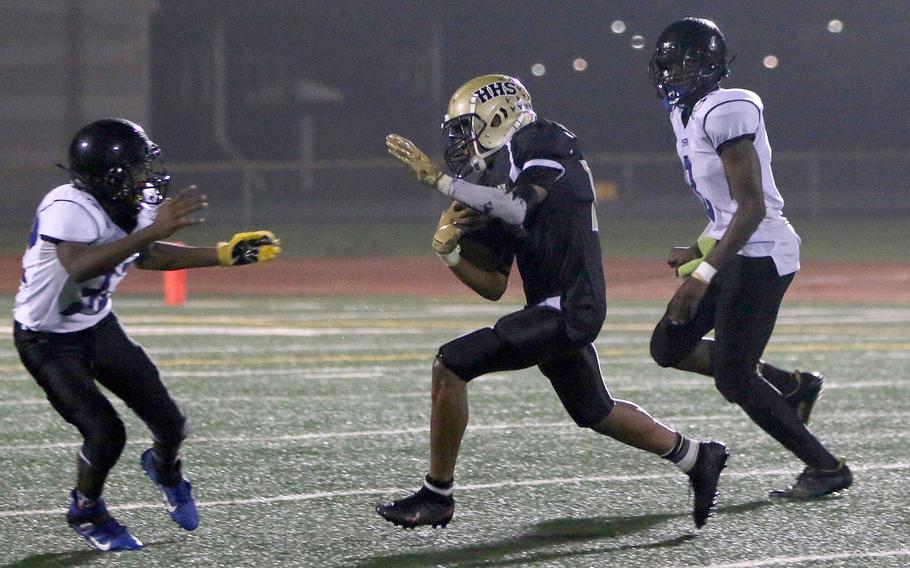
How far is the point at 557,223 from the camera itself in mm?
4637

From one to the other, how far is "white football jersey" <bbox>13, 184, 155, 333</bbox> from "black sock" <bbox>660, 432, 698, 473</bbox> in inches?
71.7

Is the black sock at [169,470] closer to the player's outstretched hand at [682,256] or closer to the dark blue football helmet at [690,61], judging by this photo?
the player's outstretched hand at [682,256]

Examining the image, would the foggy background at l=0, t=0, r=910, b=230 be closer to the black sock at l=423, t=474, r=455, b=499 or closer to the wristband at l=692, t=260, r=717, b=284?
the wristband at l=692, t=260, r=717, b=284

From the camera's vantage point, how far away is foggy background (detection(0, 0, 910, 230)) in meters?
29.8

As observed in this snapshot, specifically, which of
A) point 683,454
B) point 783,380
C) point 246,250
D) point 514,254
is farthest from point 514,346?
point 783,380

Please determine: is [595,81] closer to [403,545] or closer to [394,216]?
[394,216]

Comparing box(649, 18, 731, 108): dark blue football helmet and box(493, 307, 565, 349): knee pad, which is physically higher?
box(649, 18, 731, 108): dark blue football helmet

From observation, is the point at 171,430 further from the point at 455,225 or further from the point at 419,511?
the point at 455,225

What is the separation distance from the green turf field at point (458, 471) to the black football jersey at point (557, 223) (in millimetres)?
746

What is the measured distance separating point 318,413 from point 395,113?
28.9 m

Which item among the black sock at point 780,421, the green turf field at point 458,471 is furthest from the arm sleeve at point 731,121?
the green turf field at point 458,471

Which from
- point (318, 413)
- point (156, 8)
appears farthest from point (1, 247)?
point (318, 413)

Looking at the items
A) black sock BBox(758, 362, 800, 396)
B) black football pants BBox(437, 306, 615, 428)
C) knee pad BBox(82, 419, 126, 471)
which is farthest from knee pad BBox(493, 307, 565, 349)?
black sock BBox(758, 362, 800, 396)

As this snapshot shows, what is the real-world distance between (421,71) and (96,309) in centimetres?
3213
